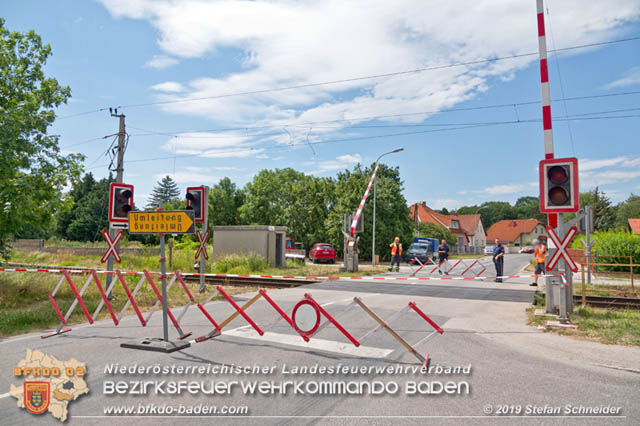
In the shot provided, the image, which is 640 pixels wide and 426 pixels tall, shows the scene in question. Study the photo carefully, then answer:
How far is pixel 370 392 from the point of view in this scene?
16.2 feet

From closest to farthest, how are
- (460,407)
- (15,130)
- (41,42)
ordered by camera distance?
(460,407)
(15,130)
(41,42)

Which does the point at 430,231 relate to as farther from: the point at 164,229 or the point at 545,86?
the point at 164,229

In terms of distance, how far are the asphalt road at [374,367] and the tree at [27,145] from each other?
515 centimetres

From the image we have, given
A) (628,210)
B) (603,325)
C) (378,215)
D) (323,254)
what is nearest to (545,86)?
(603,325)

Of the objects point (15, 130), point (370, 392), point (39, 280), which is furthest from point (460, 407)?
point (39, 280)

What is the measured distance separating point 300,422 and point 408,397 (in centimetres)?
131

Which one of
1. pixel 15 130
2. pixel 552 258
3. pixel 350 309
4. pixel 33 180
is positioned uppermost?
pixel 15 130

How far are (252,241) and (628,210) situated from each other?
92.8 m

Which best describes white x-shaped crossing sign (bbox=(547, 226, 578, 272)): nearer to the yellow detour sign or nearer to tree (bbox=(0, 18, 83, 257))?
the yellow detour sign

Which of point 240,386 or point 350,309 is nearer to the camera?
point 240,386

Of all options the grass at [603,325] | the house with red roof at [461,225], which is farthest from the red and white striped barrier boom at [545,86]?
the house with red roof at [461,225]

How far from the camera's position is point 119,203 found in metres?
10.9

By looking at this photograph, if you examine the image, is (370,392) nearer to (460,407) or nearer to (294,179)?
(460,407)

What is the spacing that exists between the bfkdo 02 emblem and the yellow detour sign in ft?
8.69
